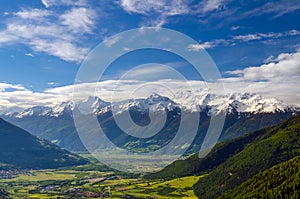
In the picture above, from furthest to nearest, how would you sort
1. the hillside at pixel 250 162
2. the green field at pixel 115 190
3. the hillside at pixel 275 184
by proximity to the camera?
the green field at pixel 115 190 → the hillside at pixel 250 162 → the hillside at pixel 275 184

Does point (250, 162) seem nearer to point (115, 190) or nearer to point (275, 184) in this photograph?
point (115, 190)

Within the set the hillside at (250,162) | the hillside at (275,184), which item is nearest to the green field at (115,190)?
the hillside at (250,162)

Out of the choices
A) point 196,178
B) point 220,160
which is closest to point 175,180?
point 196,178

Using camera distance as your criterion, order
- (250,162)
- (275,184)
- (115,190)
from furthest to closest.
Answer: (115,190) → (250,162) → (275,184)

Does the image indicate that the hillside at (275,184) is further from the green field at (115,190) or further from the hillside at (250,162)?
the green field at (115,190)

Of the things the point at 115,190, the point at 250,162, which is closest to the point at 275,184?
the point at 250,162

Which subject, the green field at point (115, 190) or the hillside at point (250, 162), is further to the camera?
the green field at point (115, 190)
